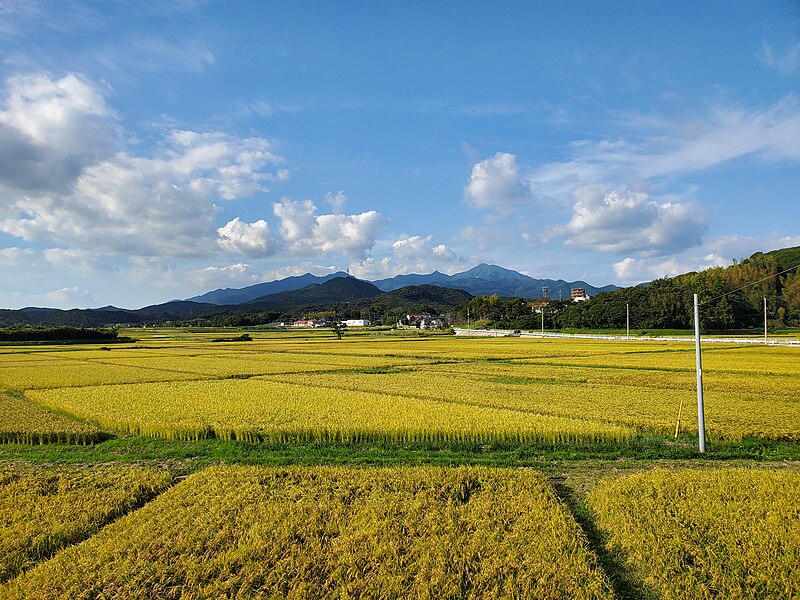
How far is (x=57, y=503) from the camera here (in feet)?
27.0

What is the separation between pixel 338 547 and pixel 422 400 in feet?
38.1

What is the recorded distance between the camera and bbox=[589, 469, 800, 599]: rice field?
5.52m

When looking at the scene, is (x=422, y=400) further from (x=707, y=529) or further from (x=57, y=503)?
(x=707, y=529)

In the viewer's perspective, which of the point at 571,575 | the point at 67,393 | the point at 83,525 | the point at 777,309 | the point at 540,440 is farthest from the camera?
the point at 777,309

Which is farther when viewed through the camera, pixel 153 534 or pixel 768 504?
pixel 768 504

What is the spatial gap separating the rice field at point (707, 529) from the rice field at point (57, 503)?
6823mm

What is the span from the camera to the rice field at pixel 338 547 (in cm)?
552

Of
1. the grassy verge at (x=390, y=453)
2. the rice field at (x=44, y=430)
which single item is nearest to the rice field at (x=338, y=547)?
the grassy verge at (x=390, y=453)

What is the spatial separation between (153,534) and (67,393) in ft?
54.9

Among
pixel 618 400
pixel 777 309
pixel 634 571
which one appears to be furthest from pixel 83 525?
pixel 777 309

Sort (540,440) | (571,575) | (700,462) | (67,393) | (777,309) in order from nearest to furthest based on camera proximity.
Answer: (571,575) < (700,462) < (540,440) < (67,393) < (777,309)

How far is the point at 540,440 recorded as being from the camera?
12.5 m

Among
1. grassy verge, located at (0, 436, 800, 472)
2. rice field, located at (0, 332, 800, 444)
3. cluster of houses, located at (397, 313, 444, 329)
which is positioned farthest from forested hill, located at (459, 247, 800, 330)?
grassy verge, located at (0, 436, 800, 472)

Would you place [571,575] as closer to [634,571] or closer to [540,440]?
[634,571]
